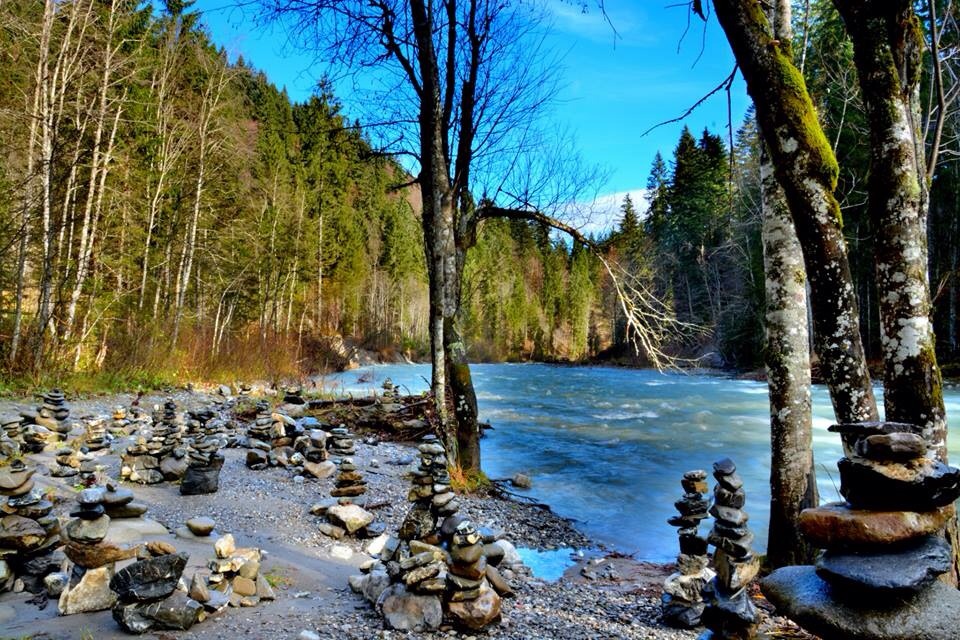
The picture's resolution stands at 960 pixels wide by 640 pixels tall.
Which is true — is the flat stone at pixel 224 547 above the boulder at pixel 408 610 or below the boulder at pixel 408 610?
above

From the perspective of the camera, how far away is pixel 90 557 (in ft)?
8.74

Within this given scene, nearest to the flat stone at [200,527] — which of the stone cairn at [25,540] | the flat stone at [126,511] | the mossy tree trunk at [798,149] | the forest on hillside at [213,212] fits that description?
the flat stone at [126,511]

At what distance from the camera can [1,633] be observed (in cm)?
226

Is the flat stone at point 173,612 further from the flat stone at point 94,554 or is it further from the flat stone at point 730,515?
the flat stone at point 730,515

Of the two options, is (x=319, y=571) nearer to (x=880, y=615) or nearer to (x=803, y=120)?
(x=880, y=615)

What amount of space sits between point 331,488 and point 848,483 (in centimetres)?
512

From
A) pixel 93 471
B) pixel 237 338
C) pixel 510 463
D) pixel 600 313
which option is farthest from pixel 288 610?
pixel 600 313

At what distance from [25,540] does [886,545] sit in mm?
3954

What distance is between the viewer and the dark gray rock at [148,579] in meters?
2.43

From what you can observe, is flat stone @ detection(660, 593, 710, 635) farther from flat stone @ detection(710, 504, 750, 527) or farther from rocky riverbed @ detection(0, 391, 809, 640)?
flat stone @ detection(710, 504, 750, 527)

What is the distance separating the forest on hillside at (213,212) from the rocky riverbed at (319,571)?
287 cm

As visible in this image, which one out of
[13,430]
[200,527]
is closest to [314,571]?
[200,527]

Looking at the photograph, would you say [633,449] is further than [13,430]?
Yes

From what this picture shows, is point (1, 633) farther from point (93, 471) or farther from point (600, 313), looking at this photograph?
point (600, 313)
